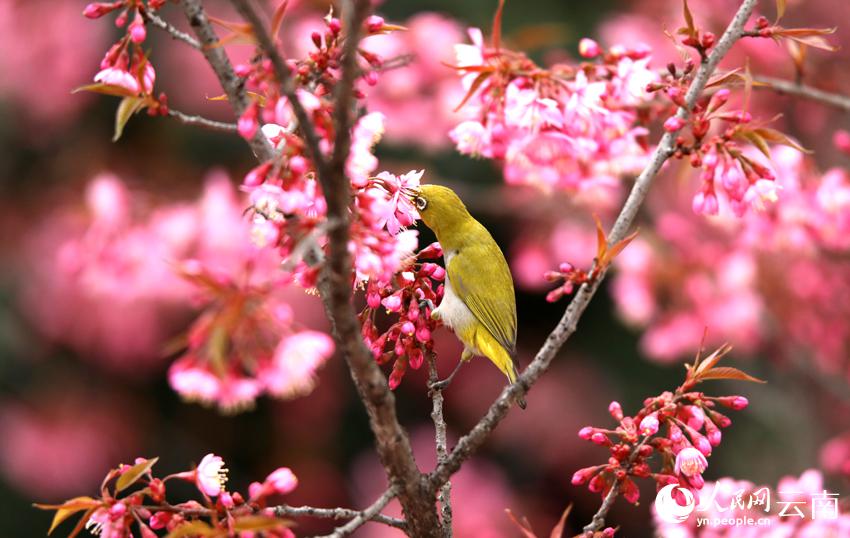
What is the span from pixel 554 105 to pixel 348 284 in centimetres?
86

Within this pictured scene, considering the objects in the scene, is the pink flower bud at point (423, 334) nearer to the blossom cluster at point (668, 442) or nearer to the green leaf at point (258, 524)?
the blossom cluster at point (668, 442)

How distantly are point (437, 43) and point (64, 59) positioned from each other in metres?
1.98

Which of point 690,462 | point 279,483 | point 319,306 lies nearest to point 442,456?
point 279,483

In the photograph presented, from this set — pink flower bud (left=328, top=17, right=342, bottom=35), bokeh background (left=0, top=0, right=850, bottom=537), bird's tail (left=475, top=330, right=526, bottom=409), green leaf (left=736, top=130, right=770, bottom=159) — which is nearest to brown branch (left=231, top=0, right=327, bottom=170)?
pink flower bud (left=328, top=17, right=342, bottom=35)

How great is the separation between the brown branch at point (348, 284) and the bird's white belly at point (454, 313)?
66cm

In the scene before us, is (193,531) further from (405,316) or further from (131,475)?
(405,316)

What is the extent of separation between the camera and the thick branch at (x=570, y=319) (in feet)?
3.99

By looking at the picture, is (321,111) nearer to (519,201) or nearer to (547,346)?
(547,346)

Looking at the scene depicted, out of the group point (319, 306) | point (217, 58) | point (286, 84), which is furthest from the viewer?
point (319, 306)

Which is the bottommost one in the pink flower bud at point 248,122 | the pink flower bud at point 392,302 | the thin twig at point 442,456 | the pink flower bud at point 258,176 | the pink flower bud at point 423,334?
the thin twig at point 442,456

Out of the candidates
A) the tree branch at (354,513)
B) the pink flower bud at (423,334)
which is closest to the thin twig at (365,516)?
the tree branch at (354,513)

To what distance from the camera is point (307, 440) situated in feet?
15.0

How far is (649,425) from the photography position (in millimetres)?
1255

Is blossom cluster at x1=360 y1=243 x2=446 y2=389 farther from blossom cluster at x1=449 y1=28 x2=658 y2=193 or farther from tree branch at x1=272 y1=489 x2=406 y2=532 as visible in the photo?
blossom cluster at x1=449 y1=28 x2=658 y2=193
